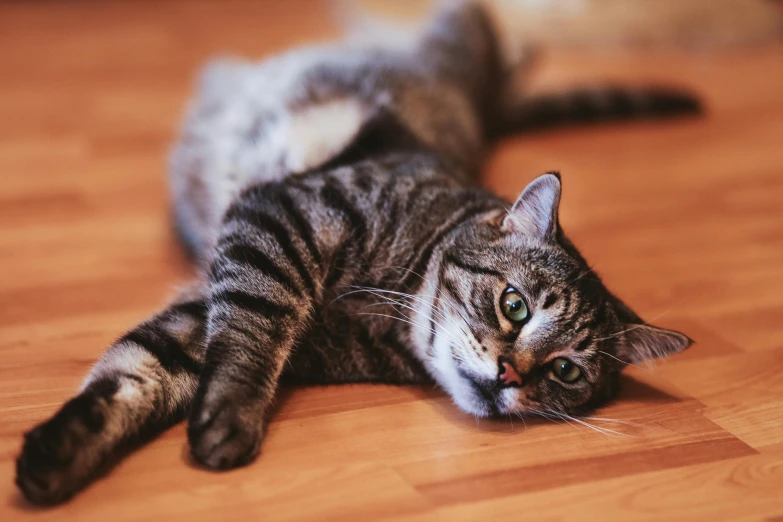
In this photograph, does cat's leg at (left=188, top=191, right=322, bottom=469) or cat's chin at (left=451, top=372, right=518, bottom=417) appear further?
cat's chin at (left=451, top=372, right=518, bottom=417)

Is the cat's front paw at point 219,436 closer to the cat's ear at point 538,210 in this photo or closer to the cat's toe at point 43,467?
the cat's toe at point 43,467

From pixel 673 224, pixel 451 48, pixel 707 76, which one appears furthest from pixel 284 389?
pixel 707 76

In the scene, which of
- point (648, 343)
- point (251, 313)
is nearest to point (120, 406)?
point (251, 313)

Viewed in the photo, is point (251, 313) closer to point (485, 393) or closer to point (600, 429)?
point (485, 393)

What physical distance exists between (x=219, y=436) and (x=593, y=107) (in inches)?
93.3

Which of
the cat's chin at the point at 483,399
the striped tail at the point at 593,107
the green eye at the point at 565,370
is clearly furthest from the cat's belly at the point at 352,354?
the striped tail at the point at 593,107

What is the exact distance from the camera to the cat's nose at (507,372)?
1426mm

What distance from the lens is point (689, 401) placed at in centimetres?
164

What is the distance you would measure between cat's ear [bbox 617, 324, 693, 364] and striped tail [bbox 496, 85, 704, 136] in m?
Result: 1.67

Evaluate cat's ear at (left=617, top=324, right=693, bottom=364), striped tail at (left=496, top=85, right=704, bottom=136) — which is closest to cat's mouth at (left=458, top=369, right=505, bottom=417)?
cat's ear at (left=617, top=324, right=693, bottom=364)

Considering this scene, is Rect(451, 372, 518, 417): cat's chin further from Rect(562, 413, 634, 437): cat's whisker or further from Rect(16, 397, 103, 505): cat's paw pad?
Rect(16, 397, 103, 505): cat's paw pad

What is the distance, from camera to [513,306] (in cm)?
148

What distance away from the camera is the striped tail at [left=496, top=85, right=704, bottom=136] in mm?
3150

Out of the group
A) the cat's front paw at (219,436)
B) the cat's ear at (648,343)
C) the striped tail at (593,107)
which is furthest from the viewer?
the striped tail at (593,107)
